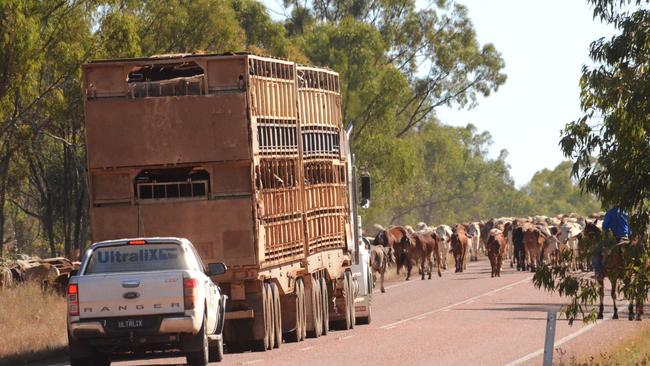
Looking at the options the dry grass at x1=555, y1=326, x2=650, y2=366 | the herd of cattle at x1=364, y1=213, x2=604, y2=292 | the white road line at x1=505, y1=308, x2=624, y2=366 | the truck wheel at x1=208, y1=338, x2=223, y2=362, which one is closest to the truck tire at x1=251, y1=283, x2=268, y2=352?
the truck wheel at x1=208, y1=338, x2=223, y2=362

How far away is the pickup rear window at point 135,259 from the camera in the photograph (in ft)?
67.0

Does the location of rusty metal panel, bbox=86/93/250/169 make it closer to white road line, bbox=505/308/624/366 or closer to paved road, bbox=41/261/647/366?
paved road, bbox=41/261/647/366

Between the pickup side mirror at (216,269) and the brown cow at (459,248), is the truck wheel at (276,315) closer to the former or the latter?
the pickup side mirror at (216,269)

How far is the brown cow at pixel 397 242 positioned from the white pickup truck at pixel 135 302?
121 feet

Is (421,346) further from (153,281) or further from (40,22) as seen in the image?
(40,22)

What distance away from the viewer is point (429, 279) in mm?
55781

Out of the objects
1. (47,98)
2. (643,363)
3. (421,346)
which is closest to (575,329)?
(421,346)

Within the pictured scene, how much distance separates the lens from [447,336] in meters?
26.9

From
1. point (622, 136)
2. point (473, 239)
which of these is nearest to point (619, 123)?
point (622, 136)

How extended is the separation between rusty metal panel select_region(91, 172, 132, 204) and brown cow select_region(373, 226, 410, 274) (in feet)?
110

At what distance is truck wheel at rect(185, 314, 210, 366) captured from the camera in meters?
20.6

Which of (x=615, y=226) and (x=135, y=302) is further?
(x=615, y=226)

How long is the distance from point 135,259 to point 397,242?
3815 centimetres

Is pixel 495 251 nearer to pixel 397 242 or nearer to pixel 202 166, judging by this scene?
pixel 397 242
